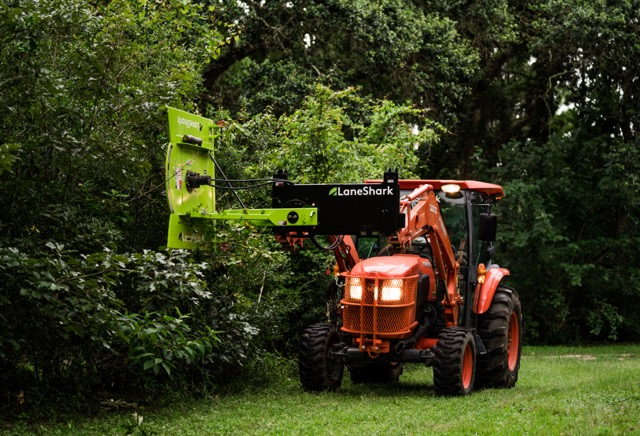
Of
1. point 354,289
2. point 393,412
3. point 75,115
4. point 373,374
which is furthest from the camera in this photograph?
point 373,374

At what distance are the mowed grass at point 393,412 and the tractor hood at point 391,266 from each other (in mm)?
1387

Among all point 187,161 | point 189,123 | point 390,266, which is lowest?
point 390,266

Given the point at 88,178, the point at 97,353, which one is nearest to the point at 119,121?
the point at 88,178

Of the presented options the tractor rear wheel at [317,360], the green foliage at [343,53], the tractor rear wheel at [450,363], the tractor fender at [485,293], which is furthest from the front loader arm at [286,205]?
the green foliage at [343,53]

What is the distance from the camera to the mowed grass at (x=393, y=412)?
26.9 ft

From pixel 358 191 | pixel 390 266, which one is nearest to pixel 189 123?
pixel 358 191

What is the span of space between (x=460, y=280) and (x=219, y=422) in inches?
172

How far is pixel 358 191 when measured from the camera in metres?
9.39

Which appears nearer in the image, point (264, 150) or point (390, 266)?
point (390, 266)

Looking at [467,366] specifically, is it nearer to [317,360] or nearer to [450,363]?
[450,363]

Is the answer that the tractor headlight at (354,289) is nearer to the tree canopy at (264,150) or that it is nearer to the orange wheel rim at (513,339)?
the tree canopy at (264,150)

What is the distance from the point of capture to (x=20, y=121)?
906 cm

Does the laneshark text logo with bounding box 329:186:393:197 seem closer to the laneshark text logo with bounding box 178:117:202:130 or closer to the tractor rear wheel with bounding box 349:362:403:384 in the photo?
the laneshark text logo with bounding box 178:117:202:130

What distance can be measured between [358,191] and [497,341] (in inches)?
145
